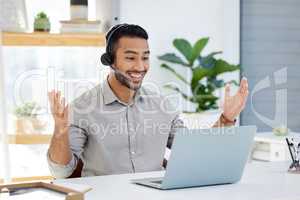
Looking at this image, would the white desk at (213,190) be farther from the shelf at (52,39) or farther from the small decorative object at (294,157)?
the shelf at (52,39)

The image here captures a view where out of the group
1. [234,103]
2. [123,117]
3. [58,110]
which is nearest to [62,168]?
[58,110]

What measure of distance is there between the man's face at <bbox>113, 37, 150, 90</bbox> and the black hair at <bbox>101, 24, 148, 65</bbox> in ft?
0.06

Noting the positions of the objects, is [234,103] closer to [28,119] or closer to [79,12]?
[79,12]

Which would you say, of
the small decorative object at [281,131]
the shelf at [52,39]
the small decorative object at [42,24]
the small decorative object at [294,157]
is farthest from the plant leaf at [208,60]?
the small decorative object at [294,157]

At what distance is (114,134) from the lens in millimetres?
2463

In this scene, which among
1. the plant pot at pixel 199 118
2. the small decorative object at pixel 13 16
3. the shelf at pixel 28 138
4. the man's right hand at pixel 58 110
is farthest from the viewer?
the plant pot at pixel 199 118

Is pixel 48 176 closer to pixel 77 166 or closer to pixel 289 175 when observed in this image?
pixel 77 166

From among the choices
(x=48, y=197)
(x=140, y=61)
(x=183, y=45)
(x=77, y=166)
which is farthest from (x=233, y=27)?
(x=48, y=197)

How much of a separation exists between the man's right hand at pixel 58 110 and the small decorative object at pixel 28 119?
1.72 metres

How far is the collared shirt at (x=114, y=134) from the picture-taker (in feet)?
8.00

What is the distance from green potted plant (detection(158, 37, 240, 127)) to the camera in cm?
461

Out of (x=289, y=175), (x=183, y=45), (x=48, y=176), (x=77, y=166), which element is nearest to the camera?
(x=289, y=175)

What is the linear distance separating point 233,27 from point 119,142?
9.03ft

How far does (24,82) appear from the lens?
3943 millimetres
